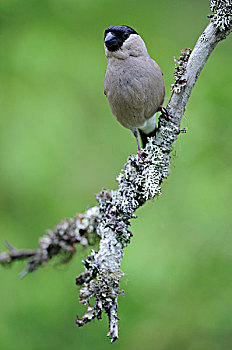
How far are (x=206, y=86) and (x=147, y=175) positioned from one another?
120 centimetres

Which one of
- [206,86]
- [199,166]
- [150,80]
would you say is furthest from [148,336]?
[206,86]

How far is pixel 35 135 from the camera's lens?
2.98 metres

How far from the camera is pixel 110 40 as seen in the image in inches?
77.6

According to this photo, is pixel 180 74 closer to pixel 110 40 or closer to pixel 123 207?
pixel 110 40

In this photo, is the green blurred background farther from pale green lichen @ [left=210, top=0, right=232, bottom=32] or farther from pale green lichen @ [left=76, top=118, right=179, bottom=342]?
pale green lichen @ [left=210, top=0, right=232, bottom=32]

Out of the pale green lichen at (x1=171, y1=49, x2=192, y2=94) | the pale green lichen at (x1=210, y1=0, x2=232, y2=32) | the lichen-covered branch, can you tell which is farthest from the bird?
the lichen-covered branch

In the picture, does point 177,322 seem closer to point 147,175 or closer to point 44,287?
point 44,287

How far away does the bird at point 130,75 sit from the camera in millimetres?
2018

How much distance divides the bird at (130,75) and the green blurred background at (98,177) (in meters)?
0.23

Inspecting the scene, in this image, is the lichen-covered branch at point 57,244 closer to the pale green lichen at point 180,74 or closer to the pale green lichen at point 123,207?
the pale green lichen at point 123,207

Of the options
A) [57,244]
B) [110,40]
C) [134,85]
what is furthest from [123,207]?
[110,40]

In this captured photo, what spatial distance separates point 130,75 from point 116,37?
0.64 ft

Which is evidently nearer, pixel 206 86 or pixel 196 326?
pixel 196 326

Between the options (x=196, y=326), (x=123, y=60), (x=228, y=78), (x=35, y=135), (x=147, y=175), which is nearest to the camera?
(x=147, y=175)
